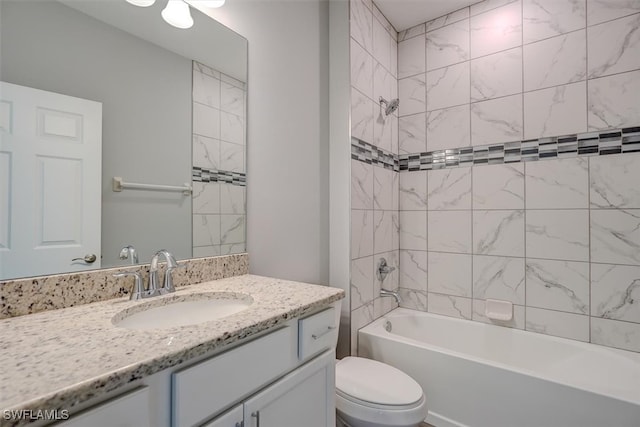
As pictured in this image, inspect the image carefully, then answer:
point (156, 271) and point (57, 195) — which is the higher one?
point (57, 195)

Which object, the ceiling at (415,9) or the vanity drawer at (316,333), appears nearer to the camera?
the vanity drawer at (316,333)

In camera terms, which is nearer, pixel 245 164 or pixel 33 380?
pixel 33 380

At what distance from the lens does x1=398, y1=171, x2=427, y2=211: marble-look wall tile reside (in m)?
2.35

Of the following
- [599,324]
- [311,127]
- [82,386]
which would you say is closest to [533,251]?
[599,324]

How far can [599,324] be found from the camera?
177cm

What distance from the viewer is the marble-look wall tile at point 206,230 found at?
4.27 feet

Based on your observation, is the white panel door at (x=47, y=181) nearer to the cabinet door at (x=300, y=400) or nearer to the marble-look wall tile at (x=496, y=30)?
the cabinet door at (x=300, y=400)

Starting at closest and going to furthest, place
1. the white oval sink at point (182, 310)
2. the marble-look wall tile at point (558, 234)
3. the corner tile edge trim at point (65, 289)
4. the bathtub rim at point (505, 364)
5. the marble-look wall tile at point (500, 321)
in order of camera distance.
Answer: the corner tile edge trim at point (65, 289) → the white oval sink at point (182, 310) → the bathtub rim at point (505, 364) → the marble-look wall tile at point (558, 234) → the marble-look wall tile at point (500, 321)

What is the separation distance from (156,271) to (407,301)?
1.88 meters

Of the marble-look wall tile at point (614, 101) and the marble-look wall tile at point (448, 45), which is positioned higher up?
the marble-look wall tile at point (448, 45)

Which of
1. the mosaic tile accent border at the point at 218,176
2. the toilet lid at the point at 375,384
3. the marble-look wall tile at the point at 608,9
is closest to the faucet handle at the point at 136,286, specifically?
the mosaic tile accent border at the point at 218,176

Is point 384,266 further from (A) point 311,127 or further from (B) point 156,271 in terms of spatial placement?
(B) point 156,271

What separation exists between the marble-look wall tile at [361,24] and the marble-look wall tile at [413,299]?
176 centimetres

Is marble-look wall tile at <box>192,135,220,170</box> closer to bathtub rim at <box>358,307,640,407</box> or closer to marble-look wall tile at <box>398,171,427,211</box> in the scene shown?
bathtub rim at <box>358,307,640,407</box>
